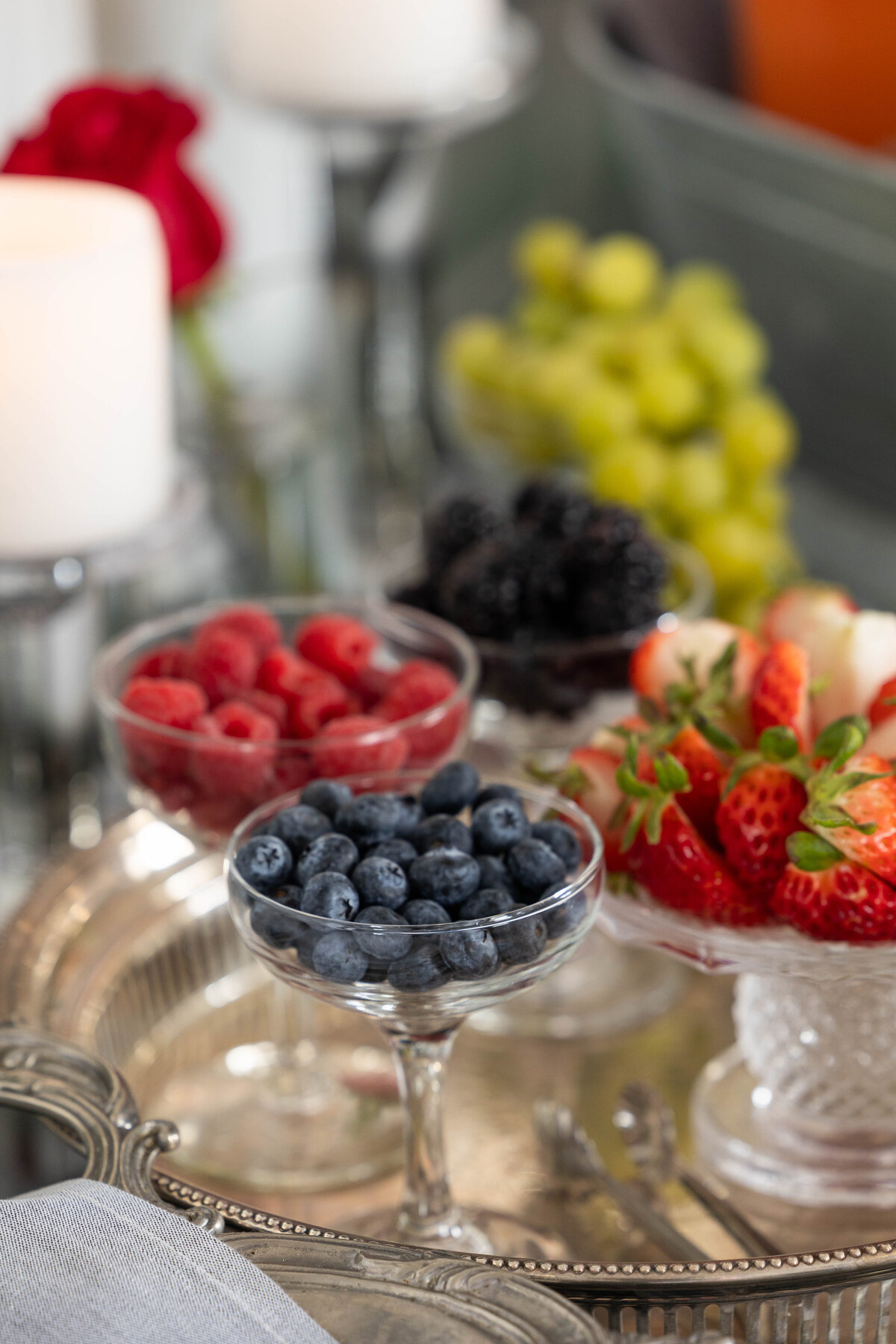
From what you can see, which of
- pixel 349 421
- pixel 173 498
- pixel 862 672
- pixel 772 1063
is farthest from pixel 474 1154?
pixel 349 421

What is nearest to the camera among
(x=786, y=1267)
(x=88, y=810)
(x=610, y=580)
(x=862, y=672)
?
(x=786, y=1267)

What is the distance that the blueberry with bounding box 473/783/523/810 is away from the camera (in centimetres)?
50

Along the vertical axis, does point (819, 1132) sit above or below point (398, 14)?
below

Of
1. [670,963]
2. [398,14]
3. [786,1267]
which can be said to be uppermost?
[398,14]

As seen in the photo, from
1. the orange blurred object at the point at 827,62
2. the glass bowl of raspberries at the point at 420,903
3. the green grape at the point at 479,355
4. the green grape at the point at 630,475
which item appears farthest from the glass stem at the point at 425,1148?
the orange blurred object at the point at 827,62

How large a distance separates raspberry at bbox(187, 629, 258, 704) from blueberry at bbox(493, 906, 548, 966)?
0.20m

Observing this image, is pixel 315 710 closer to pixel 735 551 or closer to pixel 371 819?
pixel 371 819

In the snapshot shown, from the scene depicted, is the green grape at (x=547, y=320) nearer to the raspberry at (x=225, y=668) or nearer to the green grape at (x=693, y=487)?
the green grape at (x=693, y=487)

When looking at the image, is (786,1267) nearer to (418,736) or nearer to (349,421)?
(418,736)

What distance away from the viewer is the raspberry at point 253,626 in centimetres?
64

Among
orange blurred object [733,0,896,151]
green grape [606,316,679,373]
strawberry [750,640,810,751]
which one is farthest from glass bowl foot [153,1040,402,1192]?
orange blurred object [733,0,896,151]

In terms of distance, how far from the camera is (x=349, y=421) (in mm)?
1054

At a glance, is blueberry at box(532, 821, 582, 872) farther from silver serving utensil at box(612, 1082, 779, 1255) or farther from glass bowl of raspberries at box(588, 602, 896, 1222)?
silver serving utensil at box(612, 1082, 779, 1255)

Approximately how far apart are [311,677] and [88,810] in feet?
0.84
